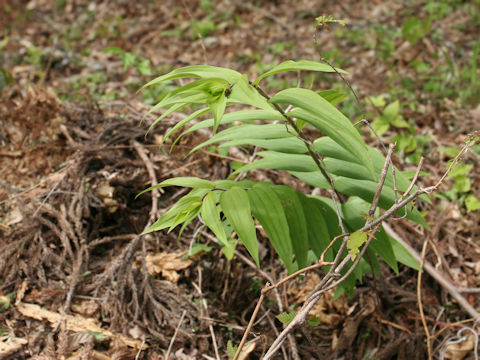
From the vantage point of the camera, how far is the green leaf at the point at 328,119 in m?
1.12

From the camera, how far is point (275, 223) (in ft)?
4.64

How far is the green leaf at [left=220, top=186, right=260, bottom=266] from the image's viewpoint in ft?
4.10

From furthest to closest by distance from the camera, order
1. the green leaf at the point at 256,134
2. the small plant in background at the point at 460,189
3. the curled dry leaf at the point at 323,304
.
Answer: the small plant in background at the point at 460,189
the curled dry leaf at the point at 323,304
the green leaf at the point at 256,134

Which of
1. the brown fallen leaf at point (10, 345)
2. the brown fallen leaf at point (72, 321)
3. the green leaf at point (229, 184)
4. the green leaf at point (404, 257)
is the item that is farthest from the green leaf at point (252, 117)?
the brown fallen leaf at point (10, 345)

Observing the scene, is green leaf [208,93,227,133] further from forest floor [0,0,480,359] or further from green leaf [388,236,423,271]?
green leaf [388,236,423,271]

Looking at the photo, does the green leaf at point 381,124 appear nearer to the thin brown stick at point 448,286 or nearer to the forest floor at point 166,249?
the forest floor at point 166,249

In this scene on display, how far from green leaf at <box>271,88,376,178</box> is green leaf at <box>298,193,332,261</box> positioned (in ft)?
1.51

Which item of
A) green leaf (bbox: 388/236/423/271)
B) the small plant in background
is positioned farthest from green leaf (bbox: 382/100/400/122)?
green leaf (bbox: 388/236/423/271)

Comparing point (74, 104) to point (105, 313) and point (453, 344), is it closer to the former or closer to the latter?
point (105, 313)

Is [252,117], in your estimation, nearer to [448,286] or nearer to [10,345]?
[10,345]

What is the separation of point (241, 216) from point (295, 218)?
1.06ft

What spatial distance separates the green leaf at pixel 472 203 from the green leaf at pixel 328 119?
1.72 m

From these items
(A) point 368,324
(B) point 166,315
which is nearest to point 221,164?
(B) point 166,315

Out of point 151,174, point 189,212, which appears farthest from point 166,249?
point 189,212
